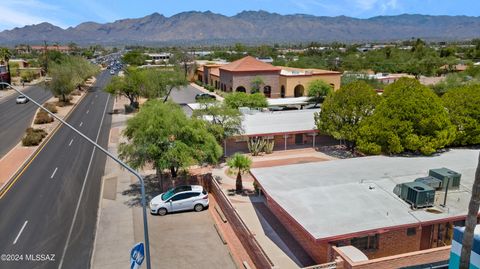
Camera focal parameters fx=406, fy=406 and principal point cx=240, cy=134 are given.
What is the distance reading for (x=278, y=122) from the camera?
3956 cm

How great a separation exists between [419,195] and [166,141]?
14.4m

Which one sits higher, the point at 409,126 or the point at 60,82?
the point at 409,126

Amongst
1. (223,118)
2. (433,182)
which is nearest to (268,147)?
(223,118)

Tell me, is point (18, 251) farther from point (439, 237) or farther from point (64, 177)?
point (439, 237)

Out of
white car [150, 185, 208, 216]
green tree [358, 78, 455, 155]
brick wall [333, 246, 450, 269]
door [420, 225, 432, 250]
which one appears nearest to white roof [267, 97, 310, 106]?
green tree [358, 78, 455, 155]

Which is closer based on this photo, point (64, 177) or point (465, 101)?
point (64, 177)

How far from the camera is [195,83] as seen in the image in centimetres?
9625

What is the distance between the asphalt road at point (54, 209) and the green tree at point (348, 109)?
19.1 m

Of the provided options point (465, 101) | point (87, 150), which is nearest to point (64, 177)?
point (87, 150)

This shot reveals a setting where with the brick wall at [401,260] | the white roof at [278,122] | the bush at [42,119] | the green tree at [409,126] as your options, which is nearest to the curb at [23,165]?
the bush at [42,119]

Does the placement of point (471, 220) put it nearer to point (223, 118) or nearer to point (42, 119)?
point (223, 118)

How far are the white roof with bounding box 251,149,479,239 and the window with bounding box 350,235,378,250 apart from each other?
76 centimetres

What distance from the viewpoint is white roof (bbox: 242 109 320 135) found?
3638 centimetres

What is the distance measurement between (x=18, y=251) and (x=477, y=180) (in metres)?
19.6
